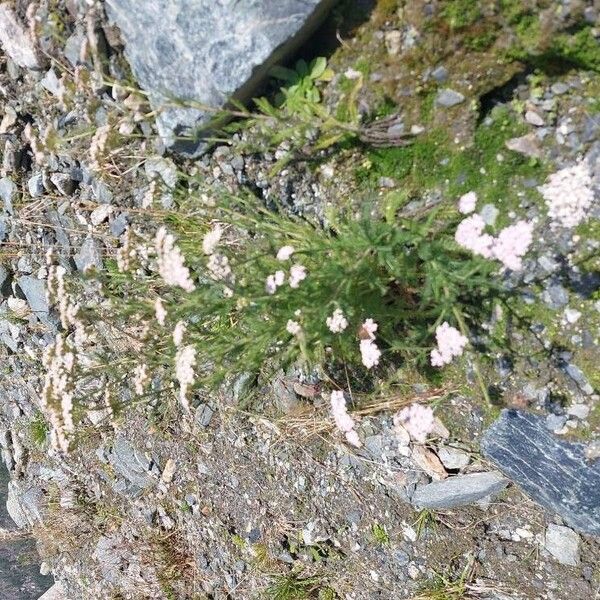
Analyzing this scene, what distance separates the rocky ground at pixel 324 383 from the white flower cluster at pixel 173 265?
26.4 inches

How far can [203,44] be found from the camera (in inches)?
113

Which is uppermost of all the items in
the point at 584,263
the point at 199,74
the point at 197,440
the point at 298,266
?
the point at 199,74

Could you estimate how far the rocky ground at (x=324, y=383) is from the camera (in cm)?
256

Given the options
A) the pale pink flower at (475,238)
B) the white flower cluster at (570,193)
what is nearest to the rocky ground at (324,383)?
the white flower cluster at (570,193)

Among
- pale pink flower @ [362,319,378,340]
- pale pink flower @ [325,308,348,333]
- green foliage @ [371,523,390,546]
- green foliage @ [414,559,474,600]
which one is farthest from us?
green foliage @ [371,523,390,546]

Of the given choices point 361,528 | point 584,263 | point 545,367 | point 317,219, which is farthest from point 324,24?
point 361,528

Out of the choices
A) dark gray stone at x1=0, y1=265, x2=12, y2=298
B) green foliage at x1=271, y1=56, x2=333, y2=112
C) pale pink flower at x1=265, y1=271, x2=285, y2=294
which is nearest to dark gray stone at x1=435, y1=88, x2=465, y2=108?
green foliage at x1=271, y1=56, x2=333, y2=112

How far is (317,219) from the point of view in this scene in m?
3.08

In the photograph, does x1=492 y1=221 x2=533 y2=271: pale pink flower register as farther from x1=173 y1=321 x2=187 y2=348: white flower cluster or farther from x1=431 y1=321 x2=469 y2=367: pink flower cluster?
x1=173 y1=321 x2=187 y2=348: white flower cluster

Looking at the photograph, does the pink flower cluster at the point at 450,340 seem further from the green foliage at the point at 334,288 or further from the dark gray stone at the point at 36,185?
the dark gray stone at the point at 36,185

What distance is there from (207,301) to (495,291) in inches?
46.8

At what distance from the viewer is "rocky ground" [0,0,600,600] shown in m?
2.56

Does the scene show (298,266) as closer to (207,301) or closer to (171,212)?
(207,301)

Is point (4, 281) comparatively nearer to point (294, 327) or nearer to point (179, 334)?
point (179, 334)
